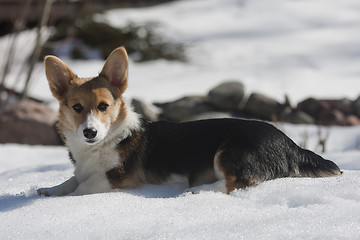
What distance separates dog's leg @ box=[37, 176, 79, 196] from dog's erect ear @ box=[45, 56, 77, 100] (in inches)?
21.5

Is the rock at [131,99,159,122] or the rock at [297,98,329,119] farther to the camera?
the rock at [297,98,329,119]

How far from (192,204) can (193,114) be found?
4.77m

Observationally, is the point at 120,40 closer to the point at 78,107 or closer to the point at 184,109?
the point at 184,109

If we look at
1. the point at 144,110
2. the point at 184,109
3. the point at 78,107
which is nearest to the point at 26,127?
the point at 144,110

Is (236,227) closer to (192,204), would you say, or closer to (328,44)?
(192,204)

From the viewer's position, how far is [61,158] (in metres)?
6.23

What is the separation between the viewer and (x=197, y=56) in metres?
10.5

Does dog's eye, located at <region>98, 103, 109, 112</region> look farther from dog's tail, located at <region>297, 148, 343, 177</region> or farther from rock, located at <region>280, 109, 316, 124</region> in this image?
rock, located at <region>280, 109, 316, 124</region>

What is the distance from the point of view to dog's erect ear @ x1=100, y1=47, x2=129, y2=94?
3.38 meters

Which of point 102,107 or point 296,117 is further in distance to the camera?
point 296,117

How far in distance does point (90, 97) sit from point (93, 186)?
535 mm

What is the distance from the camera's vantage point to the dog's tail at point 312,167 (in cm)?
338

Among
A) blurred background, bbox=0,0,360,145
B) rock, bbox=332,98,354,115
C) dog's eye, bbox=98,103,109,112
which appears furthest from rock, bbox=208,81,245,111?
dog's eye, bbox=98,103,109,112

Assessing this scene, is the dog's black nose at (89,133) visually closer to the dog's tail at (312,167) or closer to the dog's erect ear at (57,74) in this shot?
the dog's erect ear at (57,74)
